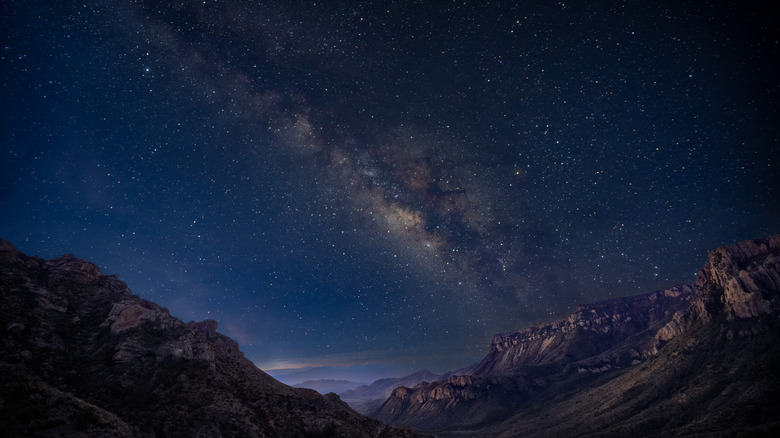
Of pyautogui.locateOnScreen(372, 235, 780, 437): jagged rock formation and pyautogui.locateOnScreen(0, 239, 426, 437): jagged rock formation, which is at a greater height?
pyautogui.locateOnScreen(0, 239, 426, 437): jagged rock formation

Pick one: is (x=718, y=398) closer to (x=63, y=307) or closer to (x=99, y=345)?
(x=99, y=345)

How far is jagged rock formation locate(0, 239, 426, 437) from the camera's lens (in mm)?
23344

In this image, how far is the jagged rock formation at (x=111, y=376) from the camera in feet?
76.6

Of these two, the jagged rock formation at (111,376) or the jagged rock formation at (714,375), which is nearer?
the jagged rock formation at (111,376)

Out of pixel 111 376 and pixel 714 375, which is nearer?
pixel 111 376

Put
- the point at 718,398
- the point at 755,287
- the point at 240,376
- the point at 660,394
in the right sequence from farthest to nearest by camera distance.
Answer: the point at 755,287, the point at 660,394, the point at 718,398, the point at 240,376

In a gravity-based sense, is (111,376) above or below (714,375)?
above

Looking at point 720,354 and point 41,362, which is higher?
point 41,362

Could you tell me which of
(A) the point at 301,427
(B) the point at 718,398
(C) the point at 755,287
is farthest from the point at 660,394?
(A) the point at 301,427

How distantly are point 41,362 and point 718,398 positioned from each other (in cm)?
15518

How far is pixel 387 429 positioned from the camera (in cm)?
3919

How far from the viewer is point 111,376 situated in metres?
31.4

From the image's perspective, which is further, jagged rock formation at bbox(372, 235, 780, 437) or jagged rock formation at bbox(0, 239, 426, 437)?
jagged rock formation at bbox(372, 235, 780, 437)

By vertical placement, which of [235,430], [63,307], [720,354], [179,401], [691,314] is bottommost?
[720,354]
